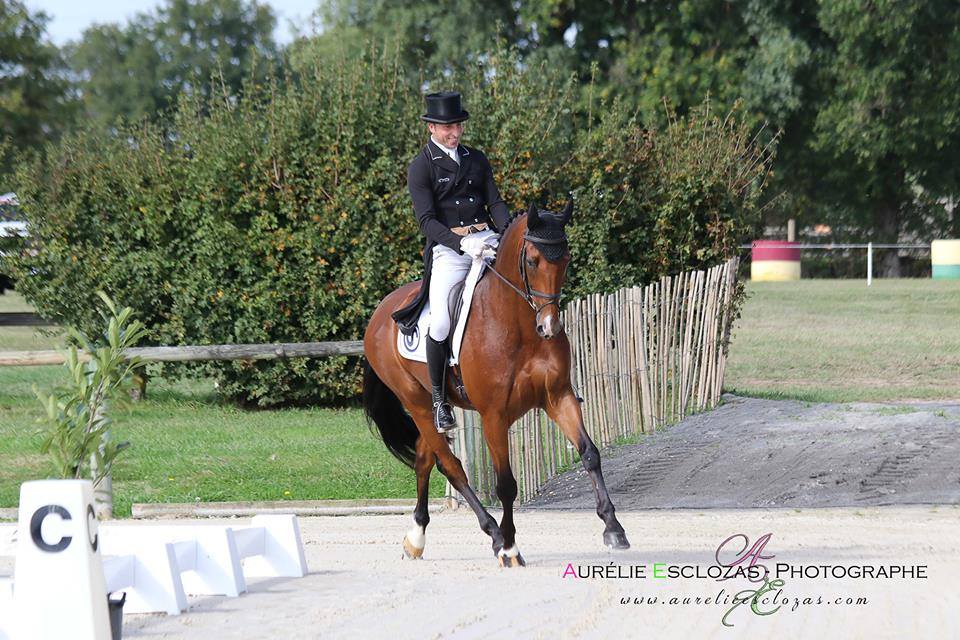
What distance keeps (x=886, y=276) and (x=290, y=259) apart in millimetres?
27229

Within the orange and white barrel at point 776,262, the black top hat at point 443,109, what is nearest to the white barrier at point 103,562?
the black top hat at point 443,109

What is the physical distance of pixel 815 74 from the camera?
35250 mm

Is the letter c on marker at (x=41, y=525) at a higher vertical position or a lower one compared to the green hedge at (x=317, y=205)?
lower

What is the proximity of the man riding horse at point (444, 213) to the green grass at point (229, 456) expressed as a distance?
255 cm

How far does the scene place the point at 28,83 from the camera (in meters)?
42.8

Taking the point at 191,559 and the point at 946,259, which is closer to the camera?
the point at 191,559

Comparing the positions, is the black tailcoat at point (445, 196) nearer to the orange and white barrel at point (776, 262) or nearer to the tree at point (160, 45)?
the orange and white barrel at point (776, 262)

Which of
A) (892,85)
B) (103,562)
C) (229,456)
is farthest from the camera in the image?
(892,85)

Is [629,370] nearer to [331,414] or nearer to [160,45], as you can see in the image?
[331,414]

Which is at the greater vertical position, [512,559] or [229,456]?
[512,559]

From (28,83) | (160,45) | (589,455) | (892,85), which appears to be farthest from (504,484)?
(160,45)

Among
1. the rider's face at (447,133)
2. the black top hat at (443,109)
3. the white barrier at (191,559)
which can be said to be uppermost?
the black top hat at (443,109)

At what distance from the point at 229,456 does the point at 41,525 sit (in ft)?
24.5

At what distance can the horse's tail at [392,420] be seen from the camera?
9461 millimetres
